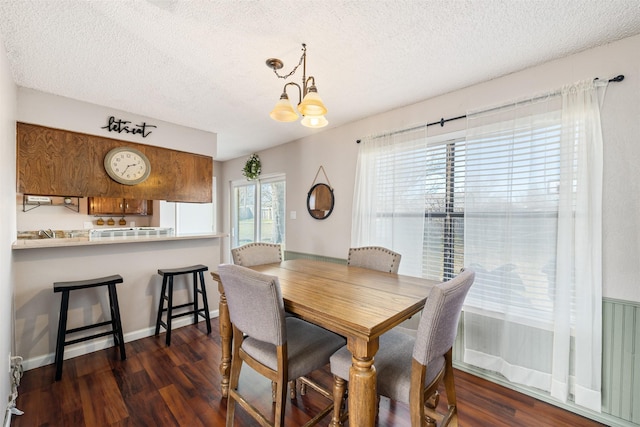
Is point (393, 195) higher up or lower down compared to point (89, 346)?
higher up

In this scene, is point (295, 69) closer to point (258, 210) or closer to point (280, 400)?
point (280, 400)

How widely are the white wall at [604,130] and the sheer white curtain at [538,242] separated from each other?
75 millimetres

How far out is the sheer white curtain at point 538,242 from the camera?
171 centimetres

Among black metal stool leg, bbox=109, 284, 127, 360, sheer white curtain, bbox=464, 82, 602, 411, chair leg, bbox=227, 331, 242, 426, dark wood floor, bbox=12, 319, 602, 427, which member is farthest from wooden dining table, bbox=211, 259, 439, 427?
black metal stool leg, bbox=109, 284, 127, 360

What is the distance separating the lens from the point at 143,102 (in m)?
2.56

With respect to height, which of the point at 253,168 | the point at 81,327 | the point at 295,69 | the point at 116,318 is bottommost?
the point at 81,327

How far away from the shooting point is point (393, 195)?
2.69 meters

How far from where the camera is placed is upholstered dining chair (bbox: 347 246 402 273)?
222 cm

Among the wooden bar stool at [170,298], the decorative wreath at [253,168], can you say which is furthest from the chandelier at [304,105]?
the decorative wreath at [253,168]

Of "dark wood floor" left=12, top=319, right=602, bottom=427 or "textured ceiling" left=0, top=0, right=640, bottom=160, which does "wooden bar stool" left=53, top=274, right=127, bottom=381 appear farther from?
"textured ceiling" left=0, top=0, right=640, bottom=160

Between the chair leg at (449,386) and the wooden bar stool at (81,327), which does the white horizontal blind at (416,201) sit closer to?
the chair leg at (449,386)

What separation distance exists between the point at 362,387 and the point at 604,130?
213cm

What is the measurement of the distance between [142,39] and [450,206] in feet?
8.47

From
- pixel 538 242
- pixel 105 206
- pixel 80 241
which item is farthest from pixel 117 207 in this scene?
pixel 538 242
